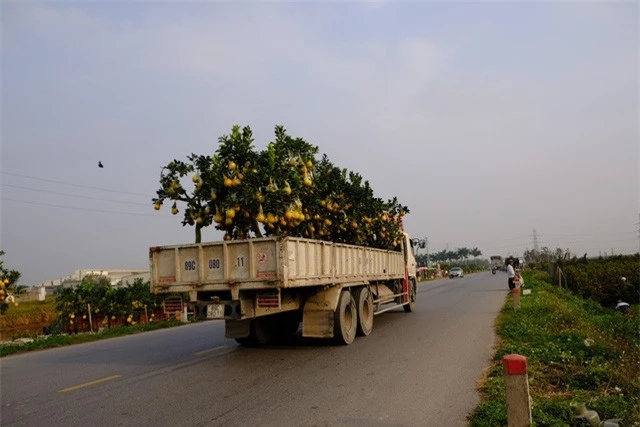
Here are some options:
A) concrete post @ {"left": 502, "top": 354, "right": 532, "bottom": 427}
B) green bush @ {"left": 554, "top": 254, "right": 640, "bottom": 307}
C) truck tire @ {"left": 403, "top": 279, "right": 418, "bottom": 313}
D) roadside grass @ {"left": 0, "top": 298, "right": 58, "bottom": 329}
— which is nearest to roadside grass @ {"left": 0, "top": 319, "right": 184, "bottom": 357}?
truck tire @ {"left": 403, "top": 279, "right": 418, "bottom": 313}

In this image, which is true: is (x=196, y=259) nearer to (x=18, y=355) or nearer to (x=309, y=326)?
(x=309, y=326)

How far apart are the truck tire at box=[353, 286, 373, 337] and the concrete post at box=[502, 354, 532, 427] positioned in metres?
7.38

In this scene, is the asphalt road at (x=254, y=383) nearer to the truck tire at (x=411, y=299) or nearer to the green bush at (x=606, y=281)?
the truck tire at (x=411, y=299)

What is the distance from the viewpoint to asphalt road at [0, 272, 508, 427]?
5.86 meters

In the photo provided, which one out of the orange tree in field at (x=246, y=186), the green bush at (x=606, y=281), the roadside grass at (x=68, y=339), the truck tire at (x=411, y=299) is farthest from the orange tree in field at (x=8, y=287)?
the green bush at (x=606, y=281)

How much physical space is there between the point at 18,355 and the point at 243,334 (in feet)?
19.9

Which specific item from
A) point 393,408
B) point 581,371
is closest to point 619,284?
point 581,371

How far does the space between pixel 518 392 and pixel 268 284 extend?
4.85m

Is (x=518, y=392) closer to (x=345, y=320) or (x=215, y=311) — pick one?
(x=215, y=311)

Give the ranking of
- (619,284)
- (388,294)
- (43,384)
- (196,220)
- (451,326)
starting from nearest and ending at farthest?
(43,384) < (196,220) < (451,326) < (388,294) < (619,284)

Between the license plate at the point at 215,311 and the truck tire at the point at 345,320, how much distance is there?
8.17ft

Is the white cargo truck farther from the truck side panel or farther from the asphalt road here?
the asphalt road

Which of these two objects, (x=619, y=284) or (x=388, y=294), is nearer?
(x=388, y=294)

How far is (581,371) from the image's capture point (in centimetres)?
703
